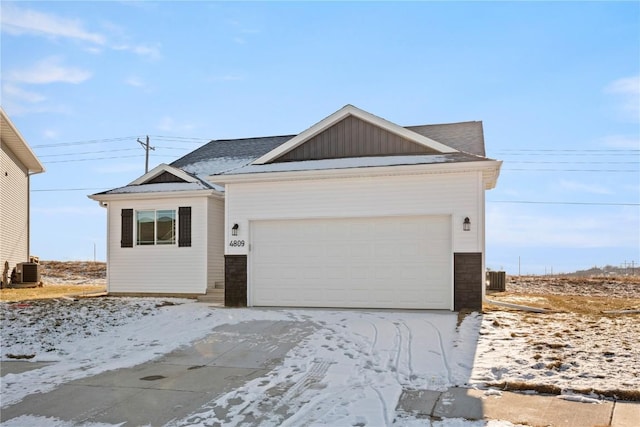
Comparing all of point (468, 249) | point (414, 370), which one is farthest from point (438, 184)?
point (414, 370)

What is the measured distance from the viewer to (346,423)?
5016 millimetres

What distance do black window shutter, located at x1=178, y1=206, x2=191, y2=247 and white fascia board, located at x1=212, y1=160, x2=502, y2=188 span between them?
3113mm

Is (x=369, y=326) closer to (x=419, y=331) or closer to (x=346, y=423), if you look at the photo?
(x=419, y=331)

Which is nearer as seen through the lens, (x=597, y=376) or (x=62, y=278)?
(x=597, y=376)

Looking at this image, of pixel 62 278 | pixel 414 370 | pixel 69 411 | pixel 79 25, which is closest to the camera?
pixel 69 411

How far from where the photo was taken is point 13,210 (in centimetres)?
2231

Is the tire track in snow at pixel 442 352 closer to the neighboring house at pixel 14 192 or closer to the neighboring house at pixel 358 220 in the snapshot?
the neighboring house at pixel 358 220

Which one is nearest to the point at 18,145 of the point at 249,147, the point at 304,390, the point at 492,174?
the point at 249,147

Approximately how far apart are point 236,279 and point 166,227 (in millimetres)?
4364

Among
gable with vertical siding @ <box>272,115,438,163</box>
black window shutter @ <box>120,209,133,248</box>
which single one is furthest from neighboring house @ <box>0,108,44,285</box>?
gable with vertical siding @ <box>272,115,438,163</box>

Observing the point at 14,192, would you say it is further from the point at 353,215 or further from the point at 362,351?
the point at 362,351

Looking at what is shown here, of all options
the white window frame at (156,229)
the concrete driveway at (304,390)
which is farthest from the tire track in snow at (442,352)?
the white window frame at (156,229)

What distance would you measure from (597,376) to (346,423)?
3112mm

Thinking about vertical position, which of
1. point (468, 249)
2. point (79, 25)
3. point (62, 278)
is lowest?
point (62, 278)
